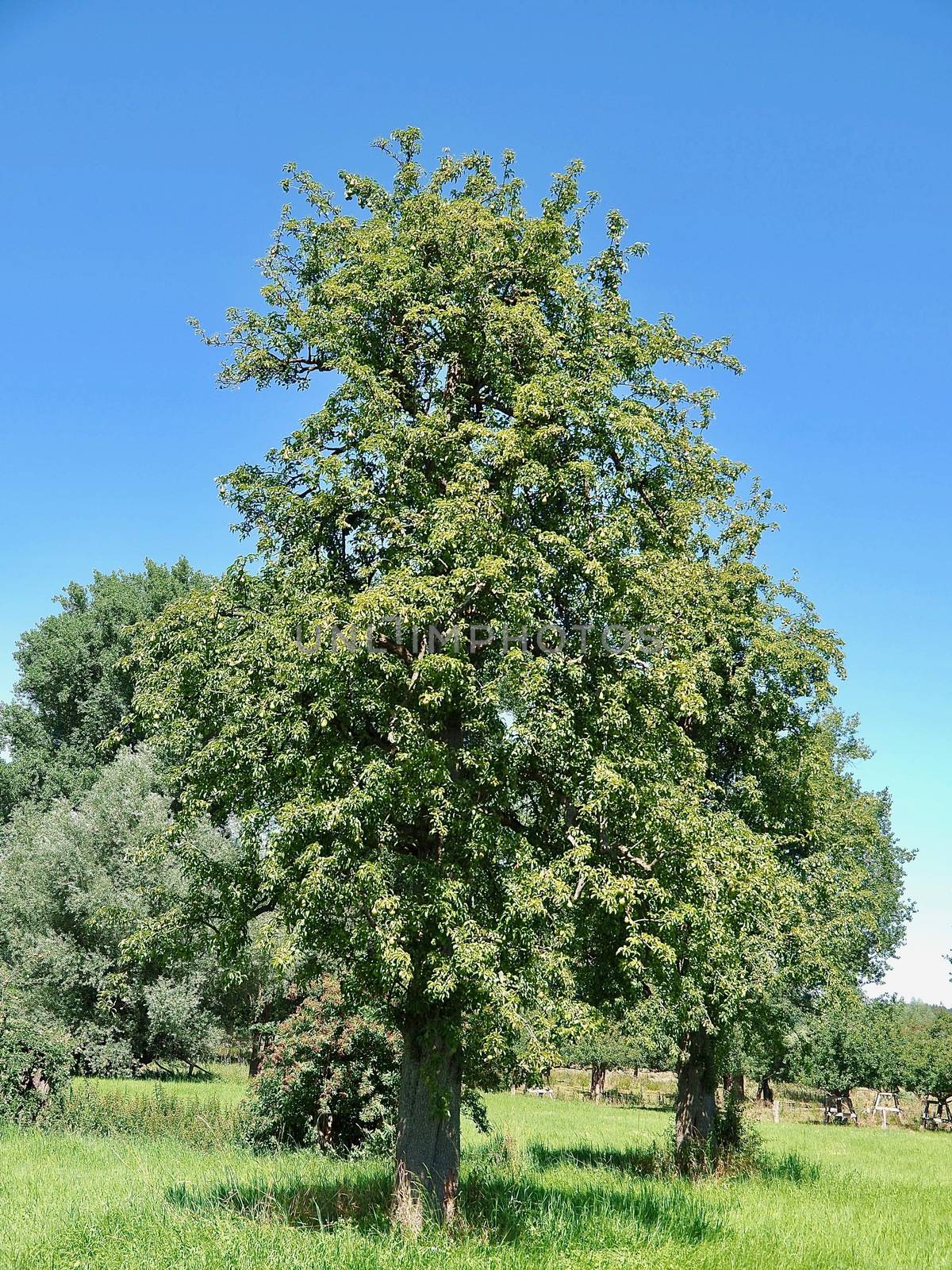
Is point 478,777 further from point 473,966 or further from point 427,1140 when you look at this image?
point 427,1140

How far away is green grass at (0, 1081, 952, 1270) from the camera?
8.98 m

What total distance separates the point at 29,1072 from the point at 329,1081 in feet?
23.8

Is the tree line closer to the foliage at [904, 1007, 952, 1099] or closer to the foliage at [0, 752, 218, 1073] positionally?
the foliage at [0, 752, 218, 1073]

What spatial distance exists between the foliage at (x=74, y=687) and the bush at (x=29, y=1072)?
21.3m

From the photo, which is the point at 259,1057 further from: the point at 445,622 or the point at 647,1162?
the point at 445,622

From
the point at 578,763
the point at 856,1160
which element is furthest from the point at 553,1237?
the point at 856,1160

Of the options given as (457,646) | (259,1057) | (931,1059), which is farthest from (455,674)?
(931,1059)

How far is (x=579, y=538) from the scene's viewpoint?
1184 cm

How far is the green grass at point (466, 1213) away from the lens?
8984mm

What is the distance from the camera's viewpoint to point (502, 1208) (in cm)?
1143

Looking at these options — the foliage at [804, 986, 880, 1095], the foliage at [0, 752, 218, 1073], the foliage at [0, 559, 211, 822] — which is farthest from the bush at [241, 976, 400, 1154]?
the foliage at [804, 986, 880, 1095]

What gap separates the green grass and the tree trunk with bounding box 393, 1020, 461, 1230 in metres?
0.36

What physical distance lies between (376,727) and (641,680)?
10.9 ft

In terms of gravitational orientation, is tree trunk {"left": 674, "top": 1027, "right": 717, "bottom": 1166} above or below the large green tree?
below
